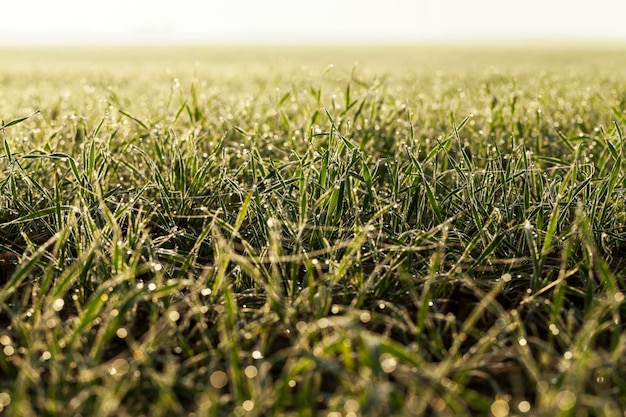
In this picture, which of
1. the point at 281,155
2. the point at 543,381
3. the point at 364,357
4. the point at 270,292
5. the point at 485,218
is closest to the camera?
the point at 364,357

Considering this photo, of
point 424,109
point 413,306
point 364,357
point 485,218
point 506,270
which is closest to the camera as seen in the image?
point 364,357

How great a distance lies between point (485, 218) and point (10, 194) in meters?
1.33

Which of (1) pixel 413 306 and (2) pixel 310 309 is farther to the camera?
(1) pixel 413 306

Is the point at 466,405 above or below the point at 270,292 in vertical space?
below

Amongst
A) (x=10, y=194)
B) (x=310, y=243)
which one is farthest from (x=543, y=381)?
(x=10, y=194)

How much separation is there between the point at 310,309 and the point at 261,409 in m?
0.30

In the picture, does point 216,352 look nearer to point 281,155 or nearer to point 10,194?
point 10,194

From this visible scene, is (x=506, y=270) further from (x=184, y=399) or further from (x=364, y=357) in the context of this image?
(x=184, y=399)

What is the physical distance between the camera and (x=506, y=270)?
58.2 inches

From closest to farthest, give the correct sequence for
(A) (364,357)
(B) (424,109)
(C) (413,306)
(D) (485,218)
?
(A) (364,357) → (C) (413,306) → (D) (485,218) → (B) (424,109)

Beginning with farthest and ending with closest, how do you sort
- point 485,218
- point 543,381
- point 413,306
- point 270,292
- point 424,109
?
point 424,109
point 485,218
point 413,306
point 270,292
point 543,381

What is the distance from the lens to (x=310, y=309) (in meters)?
1.25

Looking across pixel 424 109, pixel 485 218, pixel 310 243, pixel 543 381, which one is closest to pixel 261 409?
pixel 543 381

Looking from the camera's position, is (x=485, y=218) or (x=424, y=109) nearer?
(x=485, y=218)
